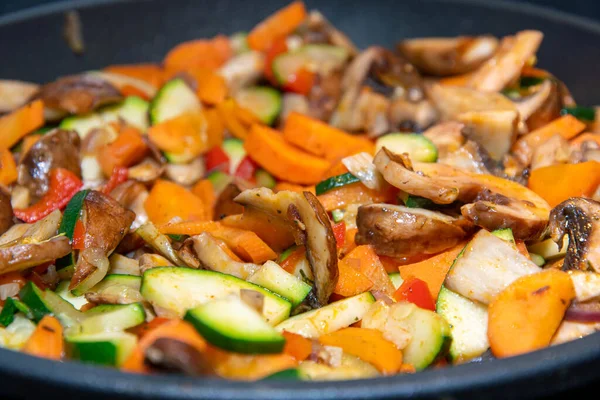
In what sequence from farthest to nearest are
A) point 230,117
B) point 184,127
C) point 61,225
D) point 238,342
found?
point 230,117, point 184,127, point 61,225, point 238,342

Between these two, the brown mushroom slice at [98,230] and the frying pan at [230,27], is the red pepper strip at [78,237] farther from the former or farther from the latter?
the frying pan at [230,27]

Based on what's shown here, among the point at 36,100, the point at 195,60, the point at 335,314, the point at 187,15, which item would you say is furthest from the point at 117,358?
the point at 187,15

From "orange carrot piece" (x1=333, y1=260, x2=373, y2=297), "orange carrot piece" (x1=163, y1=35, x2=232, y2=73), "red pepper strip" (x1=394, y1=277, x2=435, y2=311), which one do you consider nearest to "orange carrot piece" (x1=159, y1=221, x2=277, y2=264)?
"orange carrot piece" (x1=333, y1=260, x2=373, y2=297)

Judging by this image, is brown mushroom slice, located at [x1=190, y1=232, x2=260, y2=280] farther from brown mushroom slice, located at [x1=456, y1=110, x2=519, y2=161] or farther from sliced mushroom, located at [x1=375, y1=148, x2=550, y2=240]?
brown mushroom slice, located at [x1=456, y1=110, x2=519, y2=161]

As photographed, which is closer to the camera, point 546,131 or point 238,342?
point 238,342

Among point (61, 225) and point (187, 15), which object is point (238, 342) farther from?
point (187, 15)
